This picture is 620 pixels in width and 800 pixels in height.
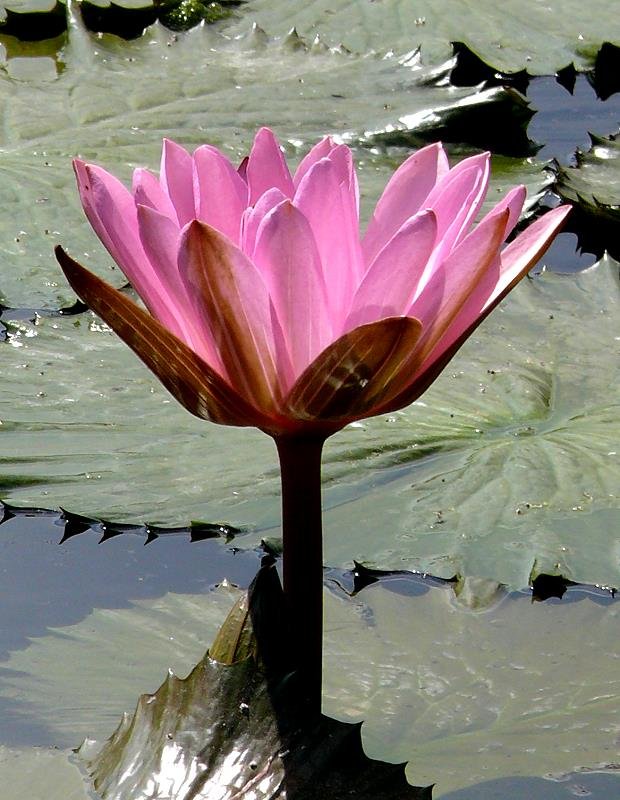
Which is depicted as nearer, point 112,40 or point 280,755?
point 280,755

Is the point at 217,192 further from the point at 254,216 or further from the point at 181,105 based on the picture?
the point at 181,105

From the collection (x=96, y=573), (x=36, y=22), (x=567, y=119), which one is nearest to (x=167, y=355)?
(x=96, y=573)

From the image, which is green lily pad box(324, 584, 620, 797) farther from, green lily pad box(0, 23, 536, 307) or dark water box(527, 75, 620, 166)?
dark water box(527, 75, 620, 166)

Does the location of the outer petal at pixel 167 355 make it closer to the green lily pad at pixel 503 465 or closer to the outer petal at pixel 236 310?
the outer petal at pixel 236 310

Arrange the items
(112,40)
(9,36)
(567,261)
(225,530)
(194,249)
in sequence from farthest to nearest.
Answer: (9,36)
(112,40)
(567,261)
(225,530)
(194,249)

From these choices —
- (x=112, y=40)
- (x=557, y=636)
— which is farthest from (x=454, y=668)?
(x=112, y=40)

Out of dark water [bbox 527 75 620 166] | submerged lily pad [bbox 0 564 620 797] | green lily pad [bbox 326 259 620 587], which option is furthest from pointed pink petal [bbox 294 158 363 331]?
dark water [bbox 527 75 620 166]

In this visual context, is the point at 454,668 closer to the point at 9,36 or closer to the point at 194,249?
the point at 194,249

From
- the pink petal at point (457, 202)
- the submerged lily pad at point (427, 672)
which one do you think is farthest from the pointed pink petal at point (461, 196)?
the submerged lily pad at point (427, 672)
